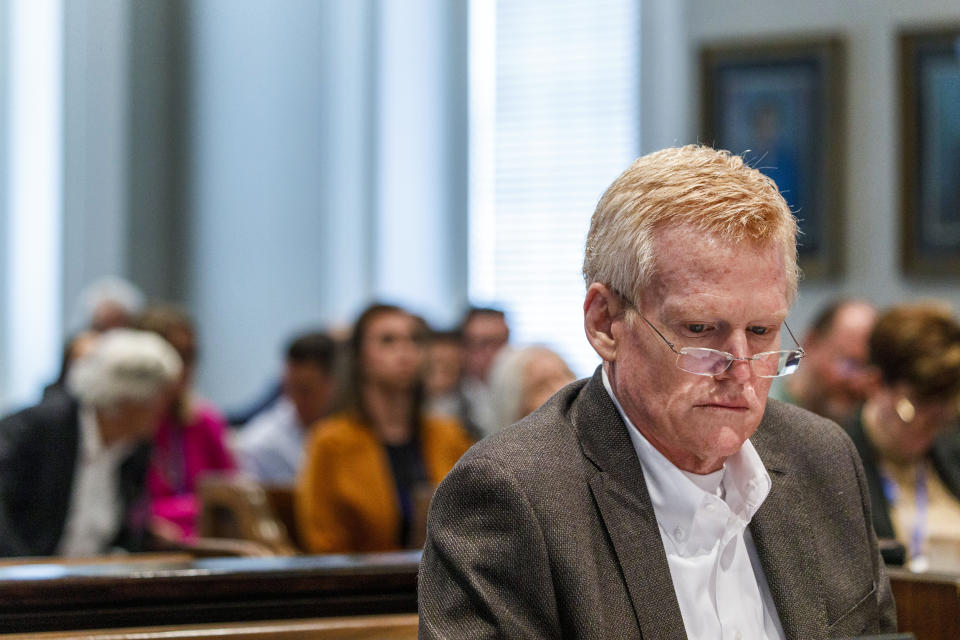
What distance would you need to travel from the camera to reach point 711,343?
1.63 metres

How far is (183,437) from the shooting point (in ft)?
18.8

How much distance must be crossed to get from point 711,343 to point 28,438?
3.30 metres

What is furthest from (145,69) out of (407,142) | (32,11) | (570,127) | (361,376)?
(361,376)

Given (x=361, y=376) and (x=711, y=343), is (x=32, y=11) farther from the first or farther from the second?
(x=711, y=343)

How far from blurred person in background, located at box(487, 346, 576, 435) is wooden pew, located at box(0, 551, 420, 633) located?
2.59 metres

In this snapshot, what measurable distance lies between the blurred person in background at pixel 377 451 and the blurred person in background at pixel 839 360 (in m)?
1.72

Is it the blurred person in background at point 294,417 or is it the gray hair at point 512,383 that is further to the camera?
the blurred person in background at point 294,417

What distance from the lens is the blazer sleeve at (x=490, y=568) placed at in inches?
61.1

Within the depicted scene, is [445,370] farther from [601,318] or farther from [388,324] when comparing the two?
[601,318]

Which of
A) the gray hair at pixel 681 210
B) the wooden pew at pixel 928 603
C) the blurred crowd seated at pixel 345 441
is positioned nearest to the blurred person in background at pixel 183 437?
the blurred crowd seated at pixel 345 441

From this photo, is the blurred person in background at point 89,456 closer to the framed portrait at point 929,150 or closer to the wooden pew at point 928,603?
the wooden pew at point 928,603

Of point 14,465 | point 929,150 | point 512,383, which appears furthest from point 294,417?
point 929,150

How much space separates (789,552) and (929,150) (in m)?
5.82

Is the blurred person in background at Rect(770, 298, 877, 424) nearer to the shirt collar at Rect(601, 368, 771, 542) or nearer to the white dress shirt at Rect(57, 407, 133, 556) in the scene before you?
the white dress shirt at Rect(57, 407, 133, 556)
